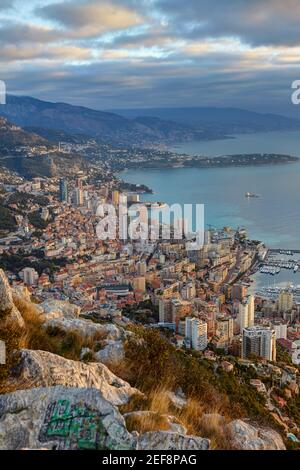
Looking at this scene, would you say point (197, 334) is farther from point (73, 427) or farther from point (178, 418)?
point (73, 427)

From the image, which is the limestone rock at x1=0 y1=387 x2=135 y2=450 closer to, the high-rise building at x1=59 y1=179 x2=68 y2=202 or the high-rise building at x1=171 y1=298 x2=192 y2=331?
the high-rise building at x1=171 y1=298 x2=192 y2=331

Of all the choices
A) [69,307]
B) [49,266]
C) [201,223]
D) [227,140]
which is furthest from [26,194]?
[227,140]

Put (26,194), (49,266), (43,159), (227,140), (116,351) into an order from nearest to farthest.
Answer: (116,351)
(49,266)
(26,194)
(43,159)
(227,140)

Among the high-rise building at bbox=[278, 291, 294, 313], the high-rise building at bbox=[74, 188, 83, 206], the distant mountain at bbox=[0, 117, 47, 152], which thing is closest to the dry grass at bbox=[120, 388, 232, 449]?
the high-rise building at bbox=[278, 291, 294, 313]

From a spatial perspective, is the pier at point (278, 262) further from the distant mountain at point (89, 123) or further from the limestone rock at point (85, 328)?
the distant mountain at point (89, 123)

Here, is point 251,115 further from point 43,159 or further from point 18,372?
point 18,372

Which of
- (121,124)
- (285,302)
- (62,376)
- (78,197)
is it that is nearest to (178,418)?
(62,376)

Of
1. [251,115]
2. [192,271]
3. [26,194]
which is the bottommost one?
[192,271]
